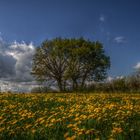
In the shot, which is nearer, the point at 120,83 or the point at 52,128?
the point at 52,128

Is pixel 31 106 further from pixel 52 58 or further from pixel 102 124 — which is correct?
pixel 52 58

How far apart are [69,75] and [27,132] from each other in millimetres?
45734

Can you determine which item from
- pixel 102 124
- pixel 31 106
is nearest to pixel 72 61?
pixel 31 106

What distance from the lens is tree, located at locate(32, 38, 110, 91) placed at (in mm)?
54031

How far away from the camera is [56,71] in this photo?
5519cm

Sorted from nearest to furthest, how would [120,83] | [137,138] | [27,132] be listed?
[137,138] < [27,132] < [120,83]

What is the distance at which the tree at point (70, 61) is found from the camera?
54.0 meters

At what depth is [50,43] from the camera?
188ft

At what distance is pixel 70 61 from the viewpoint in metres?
54.7

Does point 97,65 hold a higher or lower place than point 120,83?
higher

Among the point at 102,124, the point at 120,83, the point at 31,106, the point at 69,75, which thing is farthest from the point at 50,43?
the point at 102,124

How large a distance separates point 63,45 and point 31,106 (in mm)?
43098

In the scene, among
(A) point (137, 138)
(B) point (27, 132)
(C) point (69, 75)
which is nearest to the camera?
(A) point (137, 138)

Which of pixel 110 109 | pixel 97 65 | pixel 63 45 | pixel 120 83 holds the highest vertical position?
pixel 63 45
